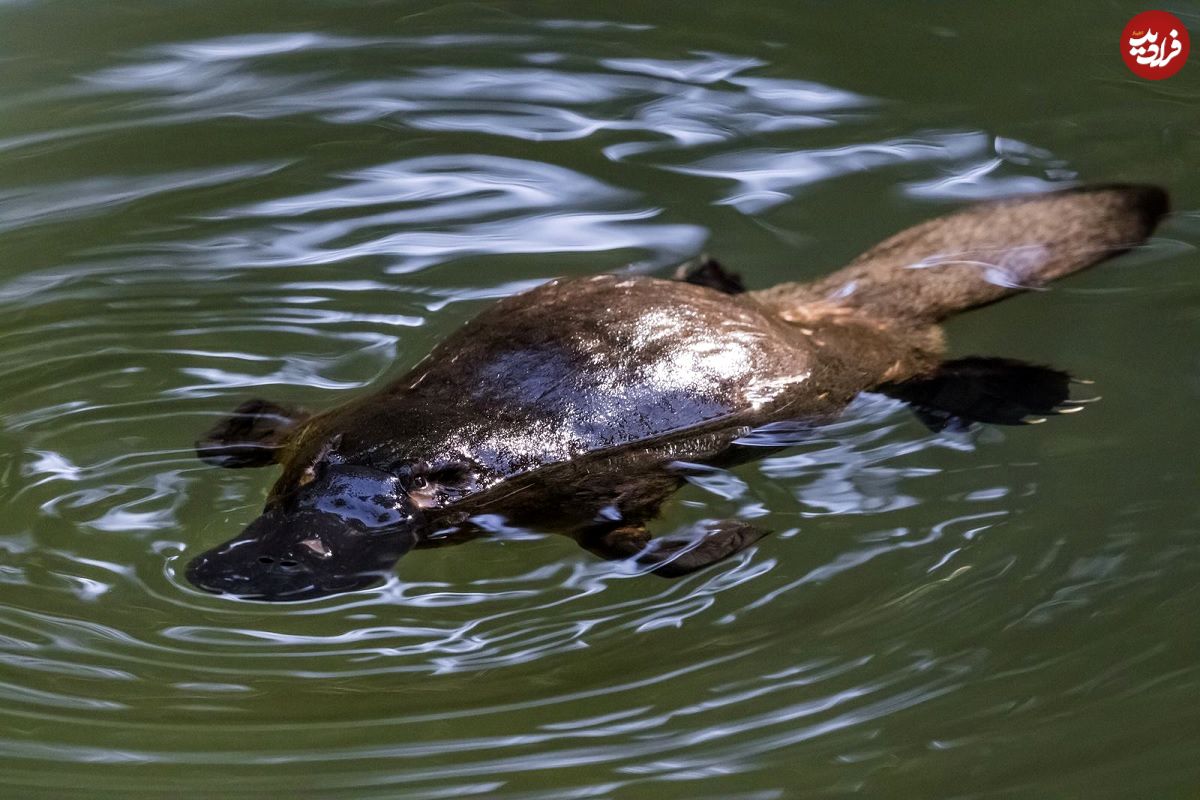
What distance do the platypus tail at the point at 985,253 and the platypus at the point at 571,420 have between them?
0.10m

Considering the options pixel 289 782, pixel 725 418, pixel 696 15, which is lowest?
pixel 289 782

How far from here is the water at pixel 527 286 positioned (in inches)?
105

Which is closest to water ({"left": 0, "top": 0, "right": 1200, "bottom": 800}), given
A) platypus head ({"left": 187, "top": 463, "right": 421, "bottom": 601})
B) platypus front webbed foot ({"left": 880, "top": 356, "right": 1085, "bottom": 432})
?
platypus front webbed foot ({"left": 880, "top": 356, "right": 1085, "bottom": 432})

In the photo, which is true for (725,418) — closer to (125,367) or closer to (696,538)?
(696,538)

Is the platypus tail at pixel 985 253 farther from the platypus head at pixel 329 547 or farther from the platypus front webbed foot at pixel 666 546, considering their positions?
the platypus head at pixel 329 547

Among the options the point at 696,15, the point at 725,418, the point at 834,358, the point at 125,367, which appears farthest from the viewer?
the point at 696,15

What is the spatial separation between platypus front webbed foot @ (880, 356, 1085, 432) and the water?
0.05 m

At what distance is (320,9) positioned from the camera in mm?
5172

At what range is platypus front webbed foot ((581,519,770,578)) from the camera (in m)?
2.90

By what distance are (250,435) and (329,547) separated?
63 cm

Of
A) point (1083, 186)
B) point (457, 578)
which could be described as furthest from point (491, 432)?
point (1083, 186)

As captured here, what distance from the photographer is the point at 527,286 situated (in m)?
3.94

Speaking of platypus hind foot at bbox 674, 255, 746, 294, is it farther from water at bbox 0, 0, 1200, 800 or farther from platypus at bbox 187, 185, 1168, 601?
platypus at bbox 187, 185, 1168, 601

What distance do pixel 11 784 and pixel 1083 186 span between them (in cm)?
316
